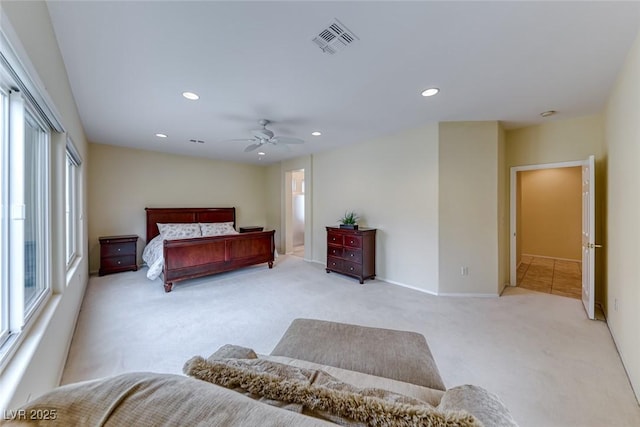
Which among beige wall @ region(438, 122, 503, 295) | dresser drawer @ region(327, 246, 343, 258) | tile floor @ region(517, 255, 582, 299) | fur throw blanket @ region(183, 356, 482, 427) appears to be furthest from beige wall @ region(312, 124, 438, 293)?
fur throw blanket @ region(183, 356, 482, 427)

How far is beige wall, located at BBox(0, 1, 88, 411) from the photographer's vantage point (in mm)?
1105

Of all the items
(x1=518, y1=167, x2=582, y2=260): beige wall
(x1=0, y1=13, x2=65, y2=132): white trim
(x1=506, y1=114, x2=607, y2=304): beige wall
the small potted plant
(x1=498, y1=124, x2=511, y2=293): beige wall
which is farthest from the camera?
(x1=518, y1=167, x2=582, y2=260): beige wall

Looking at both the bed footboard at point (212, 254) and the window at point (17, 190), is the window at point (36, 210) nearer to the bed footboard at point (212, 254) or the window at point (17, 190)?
the window at point (17, 190)

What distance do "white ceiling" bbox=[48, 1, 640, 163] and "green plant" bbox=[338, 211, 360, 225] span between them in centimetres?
185

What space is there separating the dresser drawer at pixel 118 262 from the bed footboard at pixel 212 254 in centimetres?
176

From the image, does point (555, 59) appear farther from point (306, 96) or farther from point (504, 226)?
point (504, 226)

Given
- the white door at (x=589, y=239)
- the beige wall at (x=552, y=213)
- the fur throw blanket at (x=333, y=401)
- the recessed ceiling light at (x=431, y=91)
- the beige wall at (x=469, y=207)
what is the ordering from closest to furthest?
1. the fur throw blanket at (x=333, y=401)
2. the recessed ceiling light at (x=431, y=91)
3. the white door at (x=589, y=239)
4. the beige wall at (x=469, y=207)
5. the beige wall at (x=552, y=213)

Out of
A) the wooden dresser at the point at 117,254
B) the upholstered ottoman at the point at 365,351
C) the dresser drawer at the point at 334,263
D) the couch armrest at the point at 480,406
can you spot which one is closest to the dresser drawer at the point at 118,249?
the wooden dresser at the point at 117,254

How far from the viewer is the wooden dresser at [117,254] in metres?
4.64

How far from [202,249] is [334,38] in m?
3.75

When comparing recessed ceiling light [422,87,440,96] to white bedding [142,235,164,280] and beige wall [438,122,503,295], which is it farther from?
white bedding [142,235,164,280]

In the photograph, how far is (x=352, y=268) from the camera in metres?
4.43

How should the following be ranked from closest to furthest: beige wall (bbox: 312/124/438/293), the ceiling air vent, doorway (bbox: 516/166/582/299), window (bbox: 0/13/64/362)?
window (bbox: 0/13/64/362) → the ceiling air vent → beige wall (bbox: 312/124/438/293) → doorway (bbox: 516/166/582/299)

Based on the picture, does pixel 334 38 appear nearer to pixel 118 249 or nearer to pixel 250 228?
pixel 118 249
